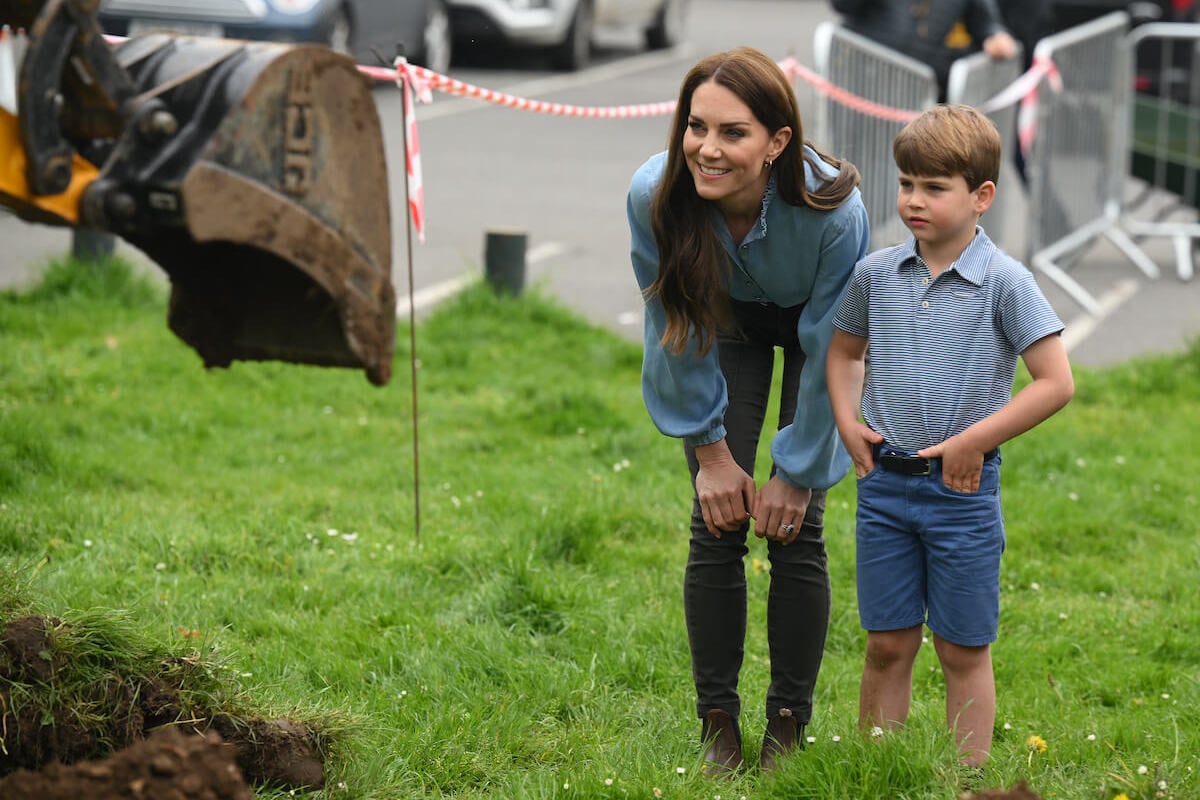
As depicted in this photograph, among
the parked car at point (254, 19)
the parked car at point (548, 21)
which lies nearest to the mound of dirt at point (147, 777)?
the parked car at point (254, 19)

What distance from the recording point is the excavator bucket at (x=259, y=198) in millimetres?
4277

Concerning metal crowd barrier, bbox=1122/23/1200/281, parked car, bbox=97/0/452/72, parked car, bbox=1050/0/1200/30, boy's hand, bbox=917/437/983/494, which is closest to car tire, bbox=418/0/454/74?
parked car, bbox=97/0/452/72

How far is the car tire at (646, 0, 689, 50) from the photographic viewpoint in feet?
71.7

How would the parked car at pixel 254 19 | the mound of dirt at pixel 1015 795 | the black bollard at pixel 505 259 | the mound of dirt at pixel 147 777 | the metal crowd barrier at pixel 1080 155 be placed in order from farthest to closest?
the parked car at pixel 254 19 → the metal crowd barrier at pixel 1080 155 → the black bollard at pixel 505 259 → the mound of dirt at pixel 1015 795 → the mound of dirt at pixel 147 777

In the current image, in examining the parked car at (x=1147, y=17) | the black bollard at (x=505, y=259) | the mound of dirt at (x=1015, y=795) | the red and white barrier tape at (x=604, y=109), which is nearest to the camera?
the mound of dirt at (x=1015, y=795)

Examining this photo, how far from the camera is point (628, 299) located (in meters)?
9.83

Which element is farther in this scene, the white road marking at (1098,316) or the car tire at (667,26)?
the car tire at (667,26)

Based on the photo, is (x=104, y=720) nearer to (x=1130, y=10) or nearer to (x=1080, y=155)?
(x=1080, y=155)

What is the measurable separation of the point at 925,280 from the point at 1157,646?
1.80 metres

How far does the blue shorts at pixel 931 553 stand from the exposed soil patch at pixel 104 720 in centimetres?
131

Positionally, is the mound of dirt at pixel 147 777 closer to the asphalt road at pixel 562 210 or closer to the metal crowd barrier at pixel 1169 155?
the asphalt road at pixel 562 210

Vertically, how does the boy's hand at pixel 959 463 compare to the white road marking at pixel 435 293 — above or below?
above

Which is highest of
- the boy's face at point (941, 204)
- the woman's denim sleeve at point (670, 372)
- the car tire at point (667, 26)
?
the boy's face at point (941, 204)

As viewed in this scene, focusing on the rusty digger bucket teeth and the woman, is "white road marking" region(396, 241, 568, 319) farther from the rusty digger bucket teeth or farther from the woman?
the woman
